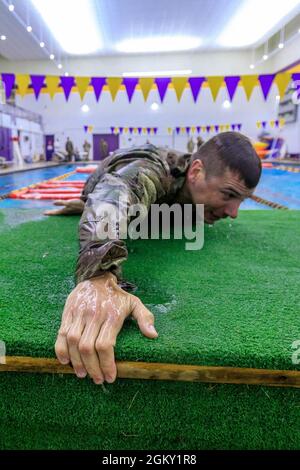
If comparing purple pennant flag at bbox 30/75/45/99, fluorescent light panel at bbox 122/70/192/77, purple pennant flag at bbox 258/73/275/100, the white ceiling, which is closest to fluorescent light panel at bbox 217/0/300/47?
the white ceiling

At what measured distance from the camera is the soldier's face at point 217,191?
180 centimetres

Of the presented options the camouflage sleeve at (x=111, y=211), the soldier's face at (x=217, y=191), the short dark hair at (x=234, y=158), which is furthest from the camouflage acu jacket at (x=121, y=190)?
the short dark hair at (x=234, y=158)

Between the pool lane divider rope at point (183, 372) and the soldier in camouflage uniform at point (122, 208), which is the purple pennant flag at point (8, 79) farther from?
the pool lane divider rope at point (183, 372)

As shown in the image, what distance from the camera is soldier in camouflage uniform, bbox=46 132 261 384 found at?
875 mm

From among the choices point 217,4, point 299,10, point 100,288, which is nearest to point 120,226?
point 100,288

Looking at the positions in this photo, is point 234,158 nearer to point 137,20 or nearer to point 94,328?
point 94,328

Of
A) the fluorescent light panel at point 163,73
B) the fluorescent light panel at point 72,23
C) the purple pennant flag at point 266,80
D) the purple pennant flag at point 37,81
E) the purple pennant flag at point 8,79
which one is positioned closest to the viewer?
the purple pennant flag at point 8,79

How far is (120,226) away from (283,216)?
2.18m

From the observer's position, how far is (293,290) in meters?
1.34

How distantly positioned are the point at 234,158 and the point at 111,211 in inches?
30.6

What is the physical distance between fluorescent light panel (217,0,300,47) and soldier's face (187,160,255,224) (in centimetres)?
1121

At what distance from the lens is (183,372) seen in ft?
2.92

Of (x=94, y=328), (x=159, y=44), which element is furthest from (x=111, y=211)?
(x=159, y=44)

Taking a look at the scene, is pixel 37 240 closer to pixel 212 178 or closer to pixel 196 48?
pixel 212 178
